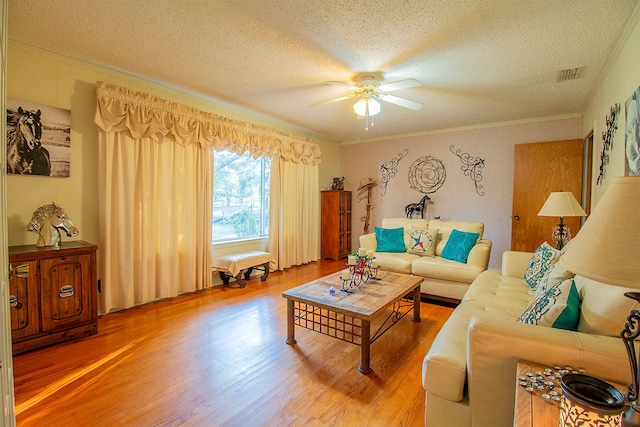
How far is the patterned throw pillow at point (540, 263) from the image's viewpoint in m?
2.40

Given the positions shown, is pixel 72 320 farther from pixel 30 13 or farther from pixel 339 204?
pixel 339 204

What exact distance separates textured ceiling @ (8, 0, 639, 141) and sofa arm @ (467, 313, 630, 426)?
1.88 m

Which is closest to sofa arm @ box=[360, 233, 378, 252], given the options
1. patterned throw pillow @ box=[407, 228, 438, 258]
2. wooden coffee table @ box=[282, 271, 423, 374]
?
patterned throw pillow @ box=[407, 228, 438, 258]

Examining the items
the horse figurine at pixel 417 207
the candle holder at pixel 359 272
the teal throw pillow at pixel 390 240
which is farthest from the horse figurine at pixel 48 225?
the horse figurine at pixel 417 207

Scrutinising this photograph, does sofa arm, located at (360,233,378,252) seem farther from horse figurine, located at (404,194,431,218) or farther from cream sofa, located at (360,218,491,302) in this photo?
horse figurine, located at (404,194,431,218)

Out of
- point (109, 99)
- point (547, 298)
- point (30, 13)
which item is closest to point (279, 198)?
point (109, 99)

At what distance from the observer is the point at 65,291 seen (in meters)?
2.37

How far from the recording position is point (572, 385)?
35.8 inches

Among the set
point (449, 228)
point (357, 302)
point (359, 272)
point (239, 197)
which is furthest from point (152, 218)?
point (449, 228)

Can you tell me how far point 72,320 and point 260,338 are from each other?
152 cm

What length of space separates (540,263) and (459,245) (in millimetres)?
1132

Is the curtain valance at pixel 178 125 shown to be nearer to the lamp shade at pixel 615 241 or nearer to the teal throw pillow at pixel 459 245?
the teal throw pillow at pixel 459 245

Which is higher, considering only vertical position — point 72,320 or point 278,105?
point 278,105

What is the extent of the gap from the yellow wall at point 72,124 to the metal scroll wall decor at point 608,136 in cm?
429
